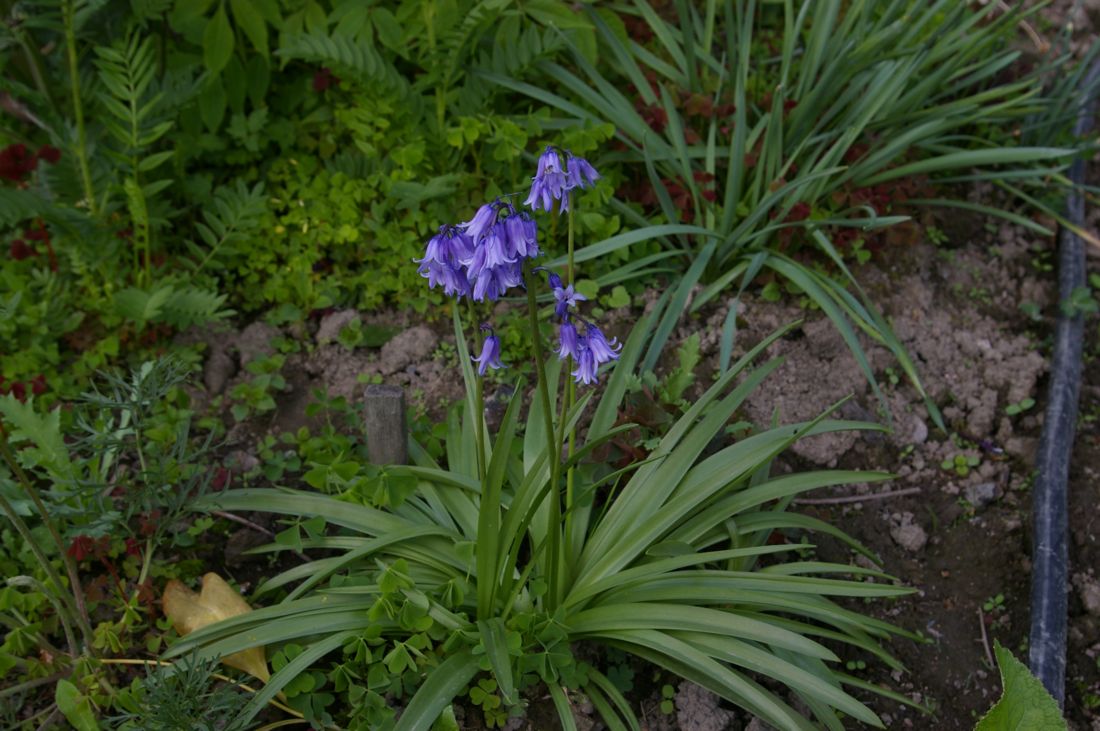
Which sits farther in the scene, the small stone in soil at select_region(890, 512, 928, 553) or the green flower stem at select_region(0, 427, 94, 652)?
the small stone in soil at select_region(890, 512, 928, 553)

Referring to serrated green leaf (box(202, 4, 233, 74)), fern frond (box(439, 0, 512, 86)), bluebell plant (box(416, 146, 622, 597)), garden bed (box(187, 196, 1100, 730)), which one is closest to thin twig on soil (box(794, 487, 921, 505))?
garden bed (box(187, 196, 1100, 730))

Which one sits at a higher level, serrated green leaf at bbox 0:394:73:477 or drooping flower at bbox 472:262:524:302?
drooping flower at bbox 472:262:524:302

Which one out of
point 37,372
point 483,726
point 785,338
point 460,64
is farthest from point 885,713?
point 37,372

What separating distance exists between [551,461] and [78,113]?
195 centimetres

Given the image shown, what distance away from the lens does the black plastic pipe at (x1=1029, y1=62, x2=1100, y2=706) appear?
7.97ft

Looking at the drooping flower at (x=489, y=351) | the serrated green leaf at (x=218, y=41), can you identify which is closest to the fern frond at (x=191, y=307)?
the serrated green leaf at (x=218, y=41)

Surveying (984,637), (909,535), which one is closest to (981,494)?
(909,535)

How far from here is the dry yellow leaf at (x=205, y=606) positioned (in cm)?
227

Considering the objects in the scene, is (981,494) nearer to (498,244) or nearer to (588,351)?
(588,351)

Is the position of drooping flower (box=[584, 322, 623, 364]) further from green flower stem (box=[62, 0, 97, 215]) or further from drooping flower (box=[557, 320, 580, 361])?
green flower stem (box=[62, 0, 97, 215])

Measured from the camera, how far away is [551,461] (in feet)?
Answer: 6.39

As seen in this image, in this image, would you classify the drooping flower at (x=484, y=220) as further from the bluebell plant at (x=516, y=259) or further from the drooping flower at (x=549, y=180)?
the drooping flower at (x=549, y=180)

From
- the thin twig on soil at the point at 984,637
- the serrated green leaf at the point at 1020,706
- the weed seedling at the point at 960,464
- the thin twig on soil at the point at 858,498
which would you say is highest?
the weed seedling at the point at 960,464

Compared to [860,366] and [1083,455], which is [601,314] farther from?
[1083,455]
